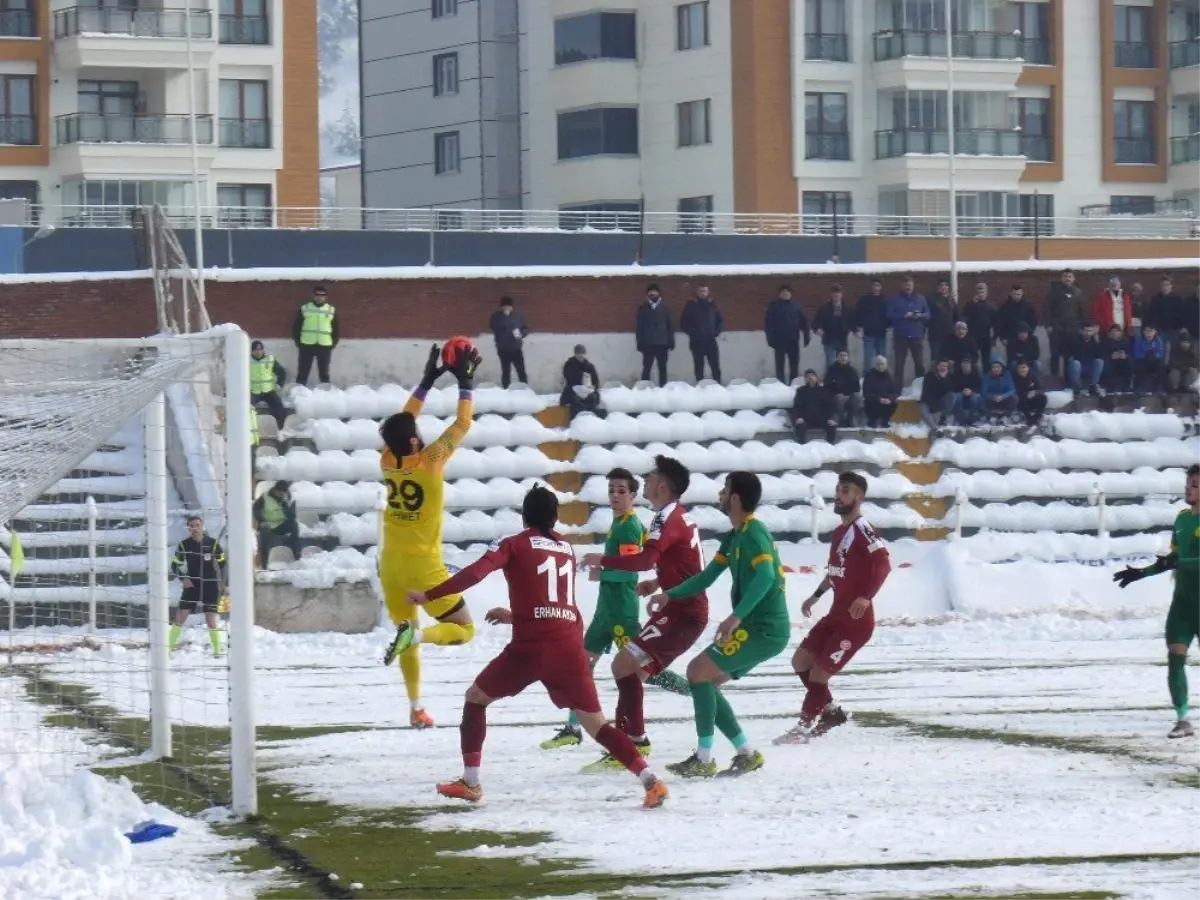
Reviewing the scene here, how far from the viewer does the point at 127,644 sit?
19.8 meters

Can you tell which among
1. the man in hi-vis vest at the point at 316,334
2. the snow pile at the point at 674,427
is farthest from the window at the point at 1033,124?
the man in hi-vis vest at the point at 316,334

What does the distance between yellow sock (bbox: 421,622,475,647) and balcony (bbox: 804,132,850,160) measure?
39.6 m

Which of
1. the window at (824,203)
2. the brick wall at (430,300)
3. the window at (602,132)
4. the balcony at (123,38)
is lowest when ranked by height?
the brick wall at (430,300)

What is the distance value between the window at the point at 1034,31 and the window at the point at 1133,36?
1903 mm

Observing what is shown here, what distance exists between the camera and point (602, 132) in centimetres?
5406

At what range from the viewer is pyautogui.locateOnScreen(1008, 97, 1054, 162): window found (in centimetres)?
5456

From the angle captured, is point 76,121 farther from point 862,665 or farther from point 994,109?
point 862,665

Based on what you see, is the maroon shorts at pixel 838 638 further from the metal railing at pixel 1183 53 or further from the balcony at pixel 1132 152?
the metal railing at pixel 1183 53

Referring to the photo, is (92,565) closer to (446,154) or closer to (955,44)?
(955,44)

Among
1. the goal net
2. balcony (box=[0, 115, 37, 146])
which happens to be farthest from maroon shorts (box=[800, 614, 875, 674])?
balcony (box=[0, 115, 37, 146])

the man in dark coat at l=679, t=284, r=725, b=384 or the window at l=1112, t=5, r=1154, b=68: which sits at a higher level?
the window at l=1112, t=5, r=1154, b=68

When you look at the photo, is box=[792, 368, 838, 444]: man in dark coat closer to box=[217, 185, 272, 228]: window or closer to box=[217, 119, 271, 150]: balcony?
box=[217, 185, 272, 228]: window

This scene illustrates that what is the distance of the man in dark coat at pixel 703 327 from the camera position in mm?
30969

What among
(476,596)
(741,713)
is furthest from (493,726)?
(476,596)
